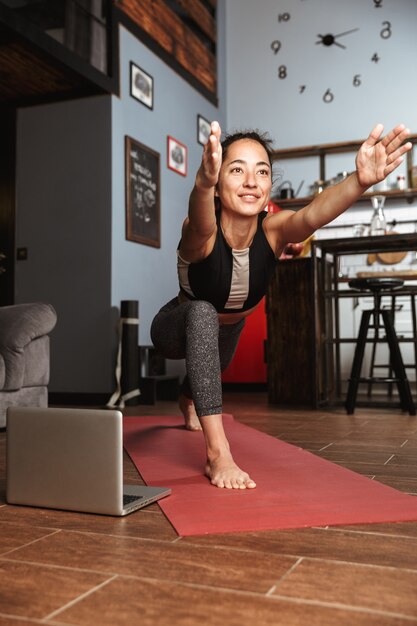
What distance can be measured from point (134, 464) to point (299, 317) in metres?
2.08

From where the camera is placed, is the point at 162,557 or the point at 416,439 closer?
the point at 162,557

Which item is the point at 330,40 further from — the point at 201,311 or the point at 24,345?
the point at 201,311

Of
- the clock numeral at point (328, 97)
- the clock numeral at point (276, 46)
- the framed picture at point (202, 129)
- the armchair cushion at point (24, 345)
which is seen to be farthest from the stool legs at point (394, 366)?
the clock numeral at point (276, 46)

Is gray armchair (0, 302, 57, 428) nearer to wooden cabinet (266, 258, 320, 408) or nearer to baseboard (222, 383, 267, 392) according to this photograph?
wooden cabinet (266, 258, 320, 408)

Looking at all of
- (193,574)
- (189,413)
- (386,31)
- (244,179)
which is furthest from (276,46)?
(193,574)

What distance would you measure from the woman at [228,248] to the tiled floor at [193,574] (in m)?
0.33

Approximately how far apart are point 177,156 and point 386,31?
7.78 feet

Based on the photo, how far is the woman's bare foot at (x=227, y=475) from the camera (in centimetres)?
149

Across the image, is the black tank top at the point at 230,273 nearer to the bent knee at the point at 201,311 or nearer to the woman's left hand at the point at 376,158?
the bent knee at the point at 201,311

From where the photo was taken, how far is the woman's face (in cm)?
169

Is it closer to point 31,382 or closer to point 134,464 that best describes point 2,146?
point 31,382

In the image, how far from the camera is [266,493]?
4.70ft

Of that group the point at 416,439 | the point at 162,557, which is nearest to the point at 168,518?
the point at 162,557

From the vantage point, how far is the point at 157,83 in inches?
191
